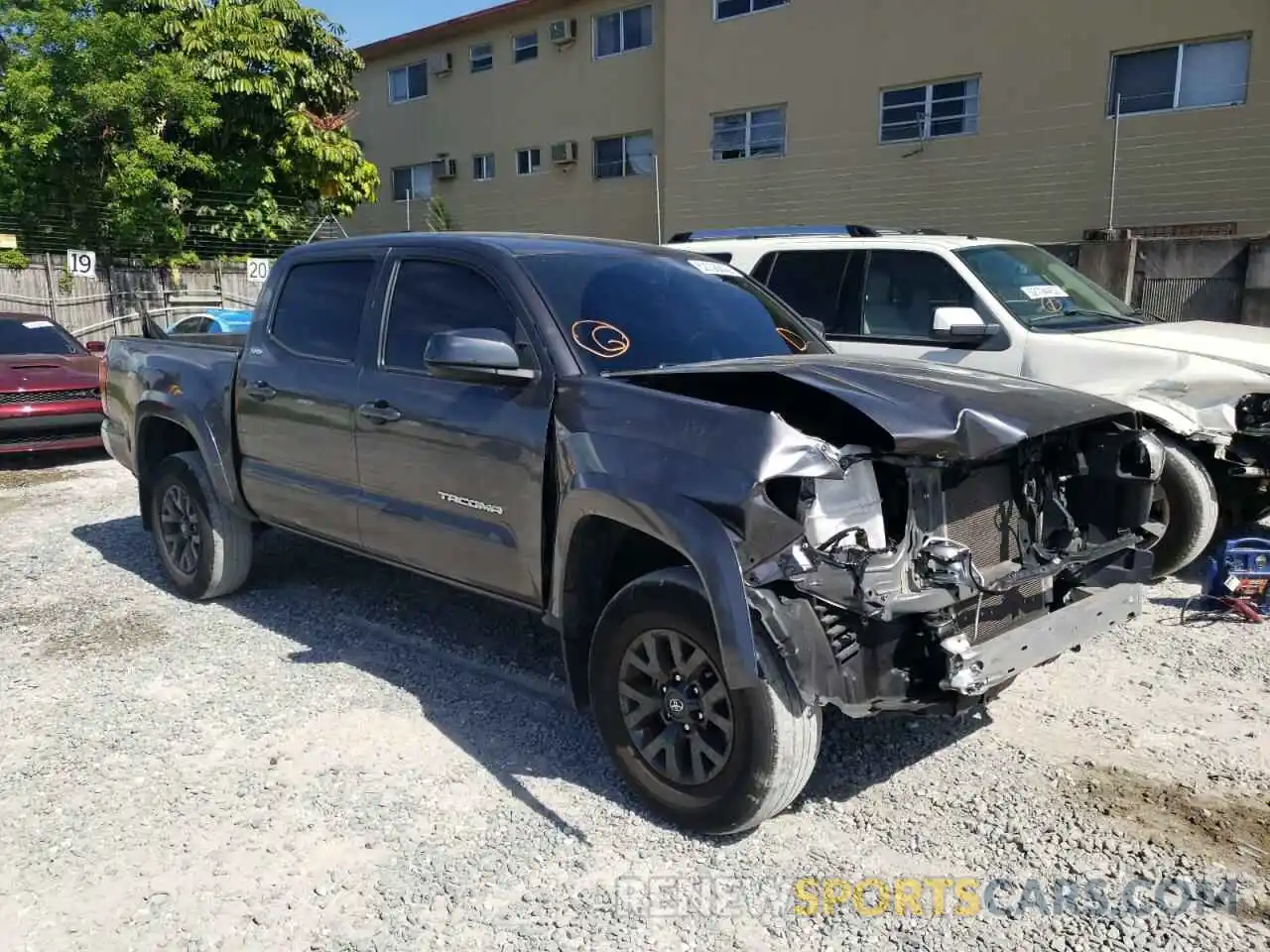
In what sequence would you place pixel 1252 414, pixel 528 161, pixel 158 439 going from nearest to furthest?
pixel 1252 414 < pixel 158 439 < pixel 528 161

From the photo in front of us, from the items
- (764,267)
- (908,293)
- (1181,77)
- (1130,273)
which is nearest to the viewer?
(908,293)

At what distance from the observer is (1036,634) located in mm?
3254

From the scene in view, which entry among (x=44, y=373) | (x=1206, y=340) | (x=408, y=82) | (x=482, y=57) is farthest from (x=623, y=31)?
(x=1206, y=340)

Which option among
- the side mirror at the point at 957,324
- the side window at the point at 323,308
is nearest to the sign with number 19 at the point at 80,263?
the side window at the point at 323,308

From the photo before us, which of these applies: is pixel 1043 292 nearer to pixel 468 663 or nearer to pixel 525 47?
pixel 468 663

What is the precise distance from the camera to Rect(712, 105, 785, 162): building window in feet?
60.5

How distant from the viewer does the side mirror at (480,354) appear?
3.73 m

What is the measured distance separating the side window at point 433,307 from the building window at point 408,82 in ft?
75.1

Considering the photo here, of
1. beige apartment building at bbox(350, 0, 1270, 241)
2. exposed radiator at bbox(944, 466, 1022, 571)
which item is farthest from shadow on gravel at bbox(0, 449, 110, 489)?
beige apartment building at bbox(350, 0, 1270, 241)

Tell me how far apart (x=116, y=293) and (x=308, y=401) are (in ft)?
49.8

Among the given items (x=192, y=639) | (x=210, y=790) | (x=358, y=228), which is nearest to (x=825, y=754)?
(x=210, y=790)

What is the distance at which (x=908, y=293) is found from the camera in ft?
23.2

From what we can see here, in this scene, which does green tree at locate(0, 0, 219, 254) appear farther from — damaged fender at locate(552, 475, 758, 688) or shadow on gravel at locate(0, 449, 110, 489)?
damaged fender at locate(552, 475, 758, 688)

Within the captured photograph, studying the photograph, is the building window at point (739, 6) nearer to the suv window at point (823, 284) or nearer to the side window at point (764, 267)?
the side window at point (764, 267)
